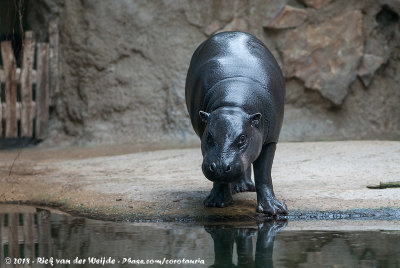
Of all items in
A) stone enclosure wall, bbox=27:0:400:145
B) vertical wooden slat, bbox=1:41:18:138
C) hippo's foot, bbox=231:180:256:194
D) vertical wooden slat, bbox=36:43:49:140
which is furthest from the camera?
stone enclosure wall, bbox=27:0:400:145

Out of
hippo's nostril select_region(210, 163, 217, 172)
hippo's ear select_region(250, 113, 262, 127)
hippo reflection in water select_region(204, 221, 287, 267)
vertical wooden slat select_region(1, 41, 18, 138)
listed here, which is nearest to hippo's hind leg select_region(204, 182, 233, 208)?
hippo reflection in water select_region(204, 221, 287, 267)

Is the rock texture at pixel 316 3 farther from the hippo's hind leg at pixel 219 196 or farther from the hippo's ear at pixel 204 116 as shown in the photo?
the hippo's ear at pixel 204 116

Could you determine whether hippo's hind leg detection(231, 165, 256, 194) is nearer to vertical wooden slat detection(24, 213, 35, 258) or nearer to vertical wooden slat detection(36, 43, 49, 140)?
vertical wooden slat detection(24, 213, 35, 258)

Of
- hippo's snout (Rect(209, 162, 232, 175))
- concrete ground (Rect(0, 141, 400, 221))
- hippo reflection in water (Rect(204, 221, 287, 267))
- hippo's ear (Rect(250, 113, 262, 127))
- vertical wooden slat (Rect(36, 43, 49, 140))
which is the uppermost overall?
hippo's ear (Rect(250, 113, 262, 127))

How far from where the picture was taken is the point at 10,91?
9289 millimetres

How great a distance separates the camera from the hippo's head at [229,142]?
4168 millimetres

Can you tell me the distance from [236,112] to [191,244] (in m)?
0.94

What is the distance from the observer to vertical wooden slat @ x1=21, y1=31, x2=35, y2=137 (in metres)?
9.39

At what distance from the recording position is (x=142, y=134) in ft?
32.1

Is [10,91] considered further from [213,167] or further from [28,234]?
[213,167]

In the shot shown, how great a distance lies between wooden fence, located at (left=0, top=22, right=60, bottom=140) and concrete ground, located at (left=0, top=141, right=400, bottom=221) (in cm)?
A: 118

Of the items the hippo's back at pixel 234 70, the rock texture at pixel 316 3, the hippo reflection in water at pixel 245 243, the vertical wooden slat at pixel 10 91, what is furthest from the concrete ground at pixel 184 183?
the rock texture at pixel 316 3

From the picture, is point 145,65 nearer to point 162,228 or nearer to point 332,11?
point 332,11

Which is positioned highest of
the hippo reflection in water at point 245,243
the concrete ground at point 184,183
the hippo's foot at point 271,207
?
the hippo reflection in water at point 245,243
